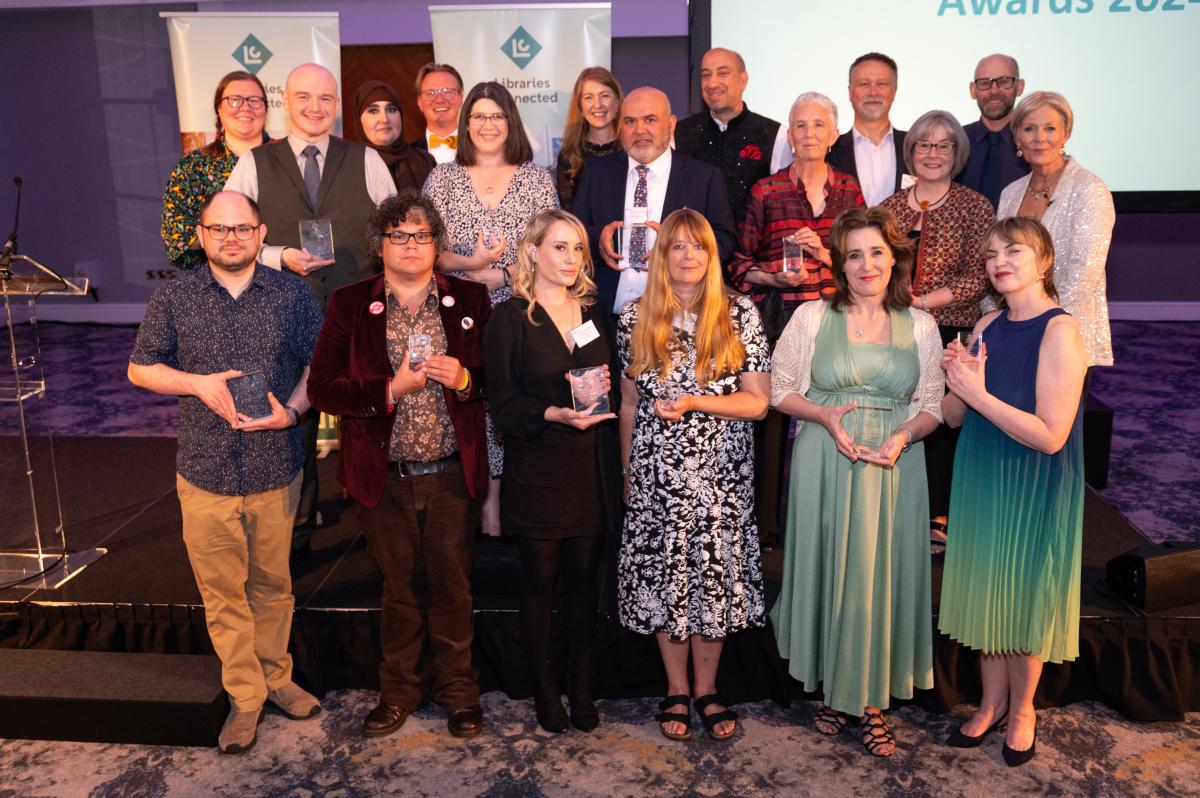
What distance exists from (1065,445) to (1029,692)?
793 mm

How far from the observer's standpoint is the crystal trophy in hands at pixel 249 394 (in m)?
2.93

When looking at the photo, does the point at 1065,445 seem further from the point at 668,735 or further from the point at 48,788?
the point at 48,788

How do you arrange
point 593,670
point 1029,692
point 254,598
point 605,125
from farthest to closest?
point 605,125, point 593,670, point 254,598, point 1029,692

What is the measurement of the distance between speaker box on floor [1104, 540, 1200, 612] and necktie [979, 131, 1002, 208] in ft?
5.85

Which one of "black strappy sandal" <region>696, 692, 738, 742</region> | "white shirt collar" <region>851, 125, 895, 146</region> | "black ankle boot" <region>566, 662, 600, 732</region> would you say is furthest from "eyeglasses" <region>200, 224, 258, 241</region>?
"white shirt collar" <region>851, 125, 895, 146</region>

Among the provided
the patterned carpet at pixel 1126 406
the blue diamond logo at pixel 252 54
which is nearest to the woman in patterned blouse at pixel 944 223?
the patterned carpet at pixel 1126 406

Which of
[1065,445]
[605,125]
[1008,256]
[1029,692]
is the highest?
[605,125]

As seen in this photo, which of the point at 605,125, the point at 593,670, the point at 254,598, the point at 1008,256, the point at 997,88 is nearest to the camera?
the point at 1008,256

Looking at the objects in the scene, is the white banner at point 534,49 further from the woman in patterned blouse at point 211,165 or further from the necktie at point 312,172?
the necktie at point 312,172

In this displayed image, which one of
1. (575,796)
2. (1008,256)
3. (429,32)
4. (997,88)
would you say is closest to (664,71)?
(429,32)

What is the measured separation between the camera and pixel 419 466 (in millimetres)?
3180

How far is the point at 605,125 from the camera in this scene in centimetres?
427

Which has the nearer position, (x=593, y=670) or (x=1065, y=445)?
(x=1065, y=445)

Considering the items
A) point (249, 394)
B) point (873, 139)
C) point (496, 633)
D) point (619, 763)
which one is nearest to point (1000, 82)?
point (873, 139)
